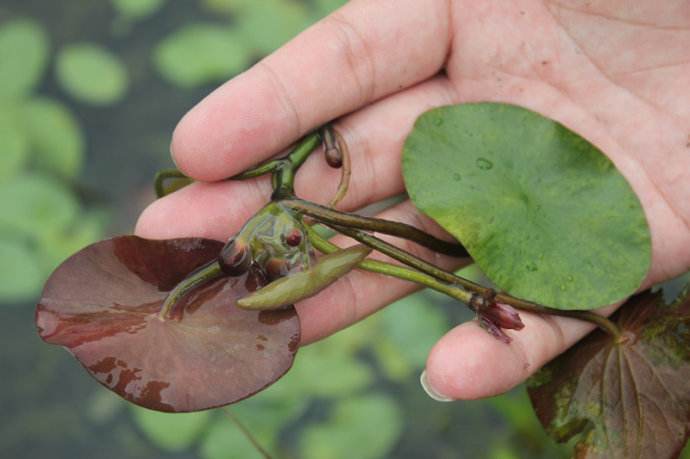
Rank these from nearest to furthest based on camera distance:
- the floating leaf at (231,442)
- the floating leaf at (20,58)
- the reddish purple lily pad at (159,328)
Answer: the reddish purple lily pad at (159,328) < the floating leaf at (231,442) < the floating leaf at (20,58)

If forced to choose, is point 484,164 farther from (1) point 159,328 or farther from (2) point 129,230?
(2) point 129,230

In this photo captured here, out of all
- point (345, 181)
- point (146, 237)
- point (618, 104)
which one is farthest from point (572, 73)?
point (146, 237)

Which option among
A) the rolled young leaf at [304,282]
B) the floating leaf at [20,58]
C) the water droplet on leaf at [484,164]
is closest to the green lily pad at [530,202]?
the water droplet on leaf at [484,164]

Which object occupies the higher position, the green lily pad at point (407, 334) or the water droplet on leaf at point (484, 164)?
the water droplet on leaf at point (484, 164)

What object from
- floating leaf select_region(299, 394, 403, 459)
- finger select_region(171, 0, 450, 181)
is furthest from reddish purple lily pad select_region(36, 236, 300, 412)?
floating leaf select_region(299, 394, 403, 459)

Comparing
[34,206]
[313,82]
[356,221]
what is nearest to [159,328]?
[356,221]

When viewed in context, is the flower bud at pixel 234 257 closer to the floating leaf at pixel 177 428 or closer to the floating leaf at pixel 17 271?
the floating leaf at pixel 177 428

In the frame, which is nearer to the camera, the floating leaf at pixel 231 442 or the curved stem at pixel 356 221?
the curved stem at pixel 356 221
